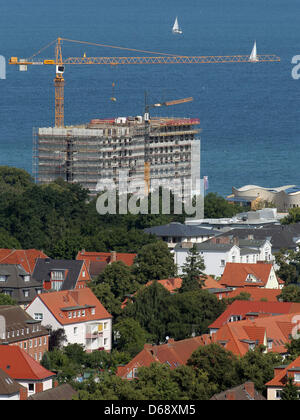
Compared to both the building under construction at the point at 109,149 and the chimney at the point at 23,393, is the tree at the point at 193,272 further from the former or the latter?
the building under construction at the point at 109,149

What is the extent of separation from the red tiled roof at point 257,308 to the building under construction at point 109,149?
5331cm

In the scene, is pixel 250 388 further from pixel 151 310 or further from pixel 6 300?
pixel 6 300

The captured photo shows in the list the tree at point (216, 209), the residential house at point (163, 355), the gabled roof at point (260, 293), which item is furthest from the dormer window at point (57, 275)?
the tree at point (216, 209)

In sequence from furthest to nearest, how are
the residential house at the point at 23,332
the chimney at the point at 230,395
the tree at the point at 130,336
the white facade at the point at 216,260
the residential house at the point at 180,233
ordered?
the residential house at the point at 180,233
the white facade at the point at 216,260
the tree at the point at 130,336
the residential house at the point at 23,332
the chimney at the point at 230,395

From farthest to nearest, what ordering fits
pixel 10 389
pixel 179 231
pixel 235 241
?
pixel 179 231
pixel 235 241
pixel 10 389

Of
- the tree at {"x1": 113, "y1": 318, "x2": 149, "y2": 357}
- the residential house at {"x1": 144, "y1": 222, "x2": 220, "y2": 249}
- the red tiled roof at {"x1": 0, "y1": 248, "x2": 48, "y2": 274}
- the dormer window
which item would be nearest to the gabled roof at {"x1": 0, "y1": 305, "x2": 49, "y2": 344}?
the tree at {"x1": 113, "y1": 318, "x2": 149, "y2": 357}

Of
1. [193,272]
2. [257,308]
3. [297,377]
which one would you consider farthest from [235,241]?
[297,377]

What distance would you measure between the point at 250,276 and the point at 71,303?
12243 mm

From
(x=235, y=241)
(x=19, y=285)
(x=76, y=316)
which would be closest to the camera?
(x=76, y=316)

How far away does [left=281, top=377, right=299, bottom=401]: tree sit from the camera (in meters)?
42.6

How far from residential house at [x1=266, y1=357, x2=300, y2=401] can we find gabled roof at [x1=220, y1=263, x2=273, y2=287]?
71.4ft

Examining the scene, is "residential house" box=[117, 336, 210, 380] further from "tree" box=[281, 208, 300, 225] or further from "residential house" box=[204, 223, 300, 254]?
"tree" box=[281, 208, 300, 225]

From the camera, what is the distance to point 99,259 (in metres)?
A: 69.5

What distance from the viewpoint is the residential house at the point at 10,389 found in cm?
4353
